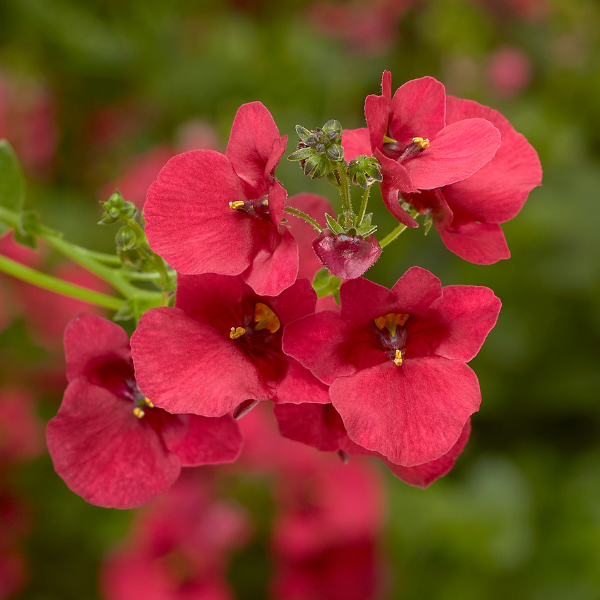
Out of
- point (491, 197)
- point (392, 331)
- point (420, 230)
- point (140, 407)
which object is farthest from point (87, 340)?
point (420, 230)

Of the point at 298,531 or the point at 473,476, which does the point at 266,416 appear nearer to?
the point at 298,531

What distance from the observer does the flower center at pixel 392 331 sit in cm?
64

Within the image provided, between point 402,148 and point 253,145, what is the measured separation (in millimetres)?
134

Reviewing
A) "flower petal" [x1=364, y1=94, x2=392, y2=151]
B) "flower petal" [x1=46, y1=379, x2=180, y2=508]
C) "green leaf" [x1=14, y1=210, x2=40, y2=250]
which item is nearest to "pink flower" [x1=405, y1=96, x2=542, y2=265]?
"flower petal" [x1=364, y1=94, x2=392, y2=151]

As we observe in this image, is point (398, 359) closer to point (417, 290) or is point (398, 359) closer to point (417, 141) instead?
point (417, 290)

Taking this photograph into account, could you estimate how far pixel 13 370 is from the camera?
67.4 inches

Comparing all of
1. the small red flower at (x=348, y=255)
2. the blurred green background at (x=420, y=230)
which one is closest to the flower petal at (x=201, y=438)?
the small red flower at (x=348, y=255)

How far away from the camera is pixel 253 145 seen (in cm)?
62

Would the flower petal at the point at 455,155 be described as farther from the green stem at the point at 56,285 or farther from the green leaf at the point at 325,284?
the green stem at the point at 56,285

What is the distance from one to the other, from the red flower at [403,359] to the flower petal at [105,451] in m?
0.19

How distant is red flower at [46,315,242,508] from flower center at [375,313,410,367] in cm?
17

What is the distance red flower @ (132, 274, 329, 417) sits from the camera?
1.92 feet

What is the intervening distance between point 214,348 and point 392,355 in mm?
152

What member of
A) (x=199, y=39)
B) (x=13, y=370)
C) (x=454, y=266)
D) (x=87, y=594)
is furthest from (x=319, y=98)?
(x=87, y=594)
